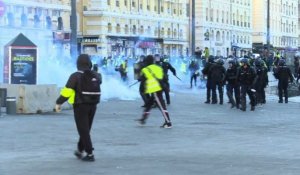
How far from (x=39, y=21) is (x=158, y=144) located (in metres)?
48.0

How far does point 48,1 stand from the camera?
63531 mm

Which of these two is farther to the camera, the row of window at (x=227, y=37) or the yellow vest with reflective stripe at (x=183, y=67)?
the row of window at (x=227, y=37)

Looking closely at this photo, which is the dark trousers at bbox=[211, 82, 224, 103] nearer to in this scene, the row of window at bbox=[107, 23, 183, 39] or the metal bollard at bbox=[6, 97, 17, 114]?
the metal bollard at bbox=[6, 97, 17, 114]

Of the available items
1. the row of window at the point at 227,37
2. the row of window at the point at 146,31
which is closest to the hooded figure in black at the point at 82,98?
the row of window at the point at 146,31

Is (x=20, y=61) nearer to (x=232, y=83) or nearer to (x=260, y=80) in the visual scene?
(x=232, y=83)

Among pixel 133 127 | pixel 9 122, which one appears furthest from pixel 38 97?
pixel 133 127

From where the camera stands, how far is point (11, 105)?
19.4 m

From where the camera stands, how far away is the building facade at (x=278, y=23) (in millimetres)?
114312

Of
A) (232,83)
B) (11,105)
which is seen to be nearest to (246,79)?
(232,83)

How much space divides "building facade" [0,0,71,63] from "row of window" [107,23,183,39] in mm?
6986

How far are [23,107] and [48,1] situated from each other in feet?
148

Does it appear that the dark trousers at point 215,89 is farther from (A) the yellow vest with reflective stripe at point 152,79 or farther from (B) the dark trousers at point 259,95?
(A) the yellow vest with reflective stripe at point 152,79

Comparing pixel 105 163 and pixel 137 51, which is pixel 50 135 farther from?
pixel 137 51

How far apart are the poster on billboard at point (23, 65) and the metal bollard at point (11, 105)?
2.24m
